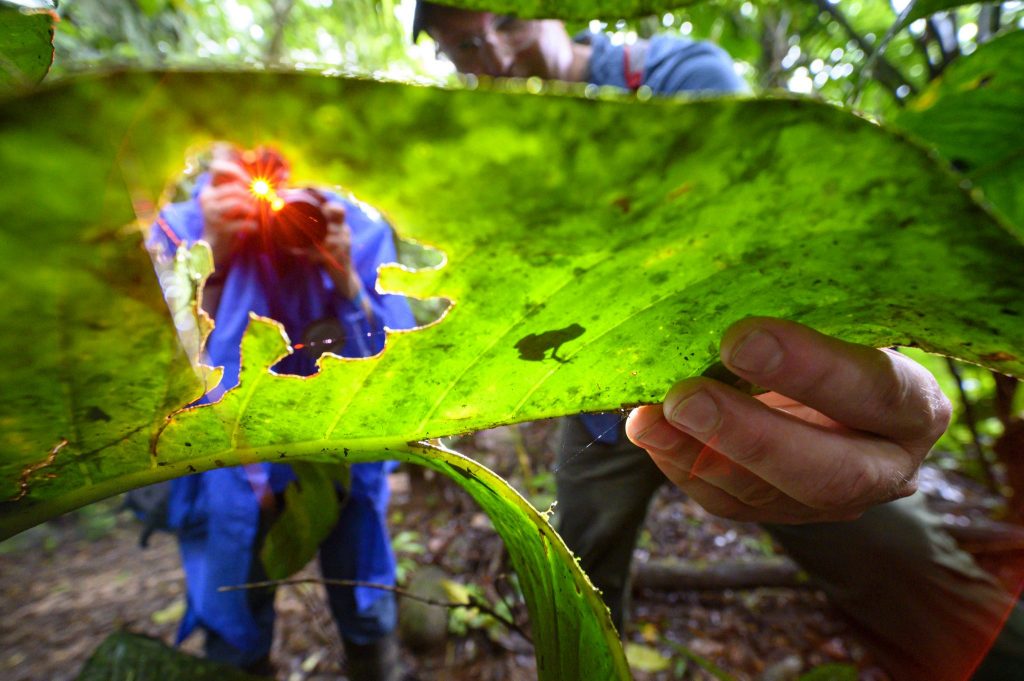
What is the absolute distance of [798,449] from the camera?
0.61 m

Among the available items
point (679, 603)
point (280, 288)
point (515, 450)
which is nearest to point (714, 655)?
point (679, 603)

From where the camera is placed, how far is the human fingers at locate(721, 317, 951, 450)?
46 cm

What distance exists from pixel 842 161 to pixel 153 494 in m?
2.19

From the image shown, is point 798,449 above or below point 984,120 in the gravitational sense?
below

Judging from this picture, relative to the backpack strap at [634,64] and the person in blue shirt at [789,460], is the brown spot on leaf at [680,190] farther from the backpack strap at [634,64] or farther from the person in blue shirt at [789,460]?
the backpack strap at [634,64]

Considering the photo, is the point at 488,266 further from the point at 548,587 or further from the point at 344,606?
the point at 344,606

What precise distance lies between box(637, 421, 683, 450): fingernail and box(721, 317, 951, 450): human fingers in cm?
19

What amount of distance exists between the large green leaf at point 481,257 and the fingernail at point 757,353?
0.08ft

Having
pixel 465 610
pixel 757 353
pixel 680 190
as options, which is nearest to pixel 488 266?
pixel 680 190

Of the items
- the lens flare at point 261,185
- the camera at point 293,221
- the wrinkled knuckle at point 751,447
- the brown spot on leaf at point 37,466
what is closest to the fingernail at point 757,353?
the wrinkled knuckle at point 751,447

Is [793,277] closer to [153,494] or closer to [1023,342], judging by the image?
[1023,342]

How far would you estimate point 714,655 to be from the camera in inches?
79.4

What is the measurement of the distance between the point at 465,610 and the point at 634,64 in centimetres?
231

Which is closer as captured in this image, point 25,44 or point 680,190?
point 680,190
